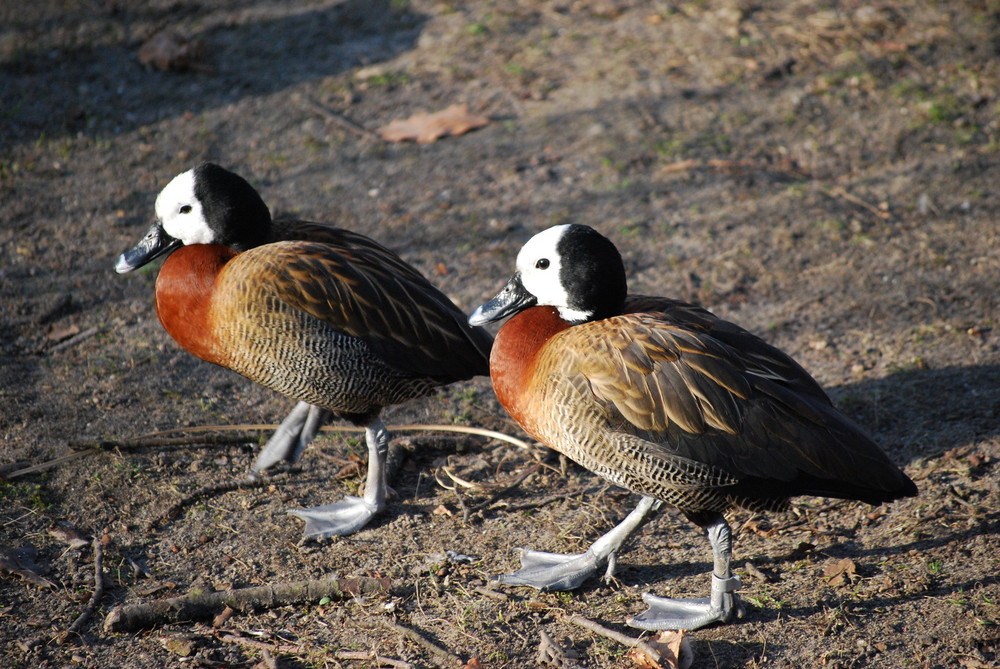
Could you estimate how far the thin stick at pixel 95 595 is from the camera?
3.38 metres

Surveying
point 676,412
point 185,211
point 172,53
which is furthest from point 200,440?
point 172,53

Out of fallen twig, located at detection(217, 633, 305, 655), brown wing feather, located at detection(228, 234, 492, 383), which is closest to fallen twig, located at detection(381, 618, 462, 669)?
fallen twig, located at detection(217, 633, 305, 655)

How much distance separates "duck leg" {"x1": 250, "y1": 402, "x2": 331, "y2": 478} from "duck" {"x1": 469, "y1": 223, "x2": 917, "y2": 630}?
1209 millimetres

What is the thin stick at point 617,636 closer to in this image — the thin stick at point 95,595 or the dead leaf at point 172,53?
the thin stick at point 95,595

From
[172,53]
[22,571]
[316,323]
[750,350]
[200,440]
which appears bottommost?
[200,440]

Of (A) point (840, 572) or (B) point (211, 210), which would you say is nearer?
(A) point (840, 572)

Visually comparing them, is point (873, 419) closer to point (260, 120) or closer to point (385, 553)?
point (385, 553)

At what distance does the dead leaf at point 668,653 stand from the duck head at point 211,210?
234 centimetres

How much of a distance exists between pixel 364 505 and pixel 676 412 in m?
1.54

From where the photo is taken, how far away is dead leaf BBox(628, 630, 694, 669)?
10.4 ft

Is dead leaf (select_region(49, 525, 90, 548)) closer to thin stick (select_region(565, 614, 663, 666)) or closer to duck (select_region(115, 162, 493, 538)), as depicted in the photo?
duck (select_region(115, 162, 493, 538))

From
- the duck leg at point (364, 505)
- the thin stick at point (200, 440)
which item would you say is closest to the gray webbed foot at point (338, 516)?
the duck leg at point (364, 505)

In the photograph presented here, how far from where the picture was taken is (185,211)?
13.0 feet

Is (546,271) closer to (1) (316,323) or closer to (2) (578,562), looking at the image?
(1) (316,323)
